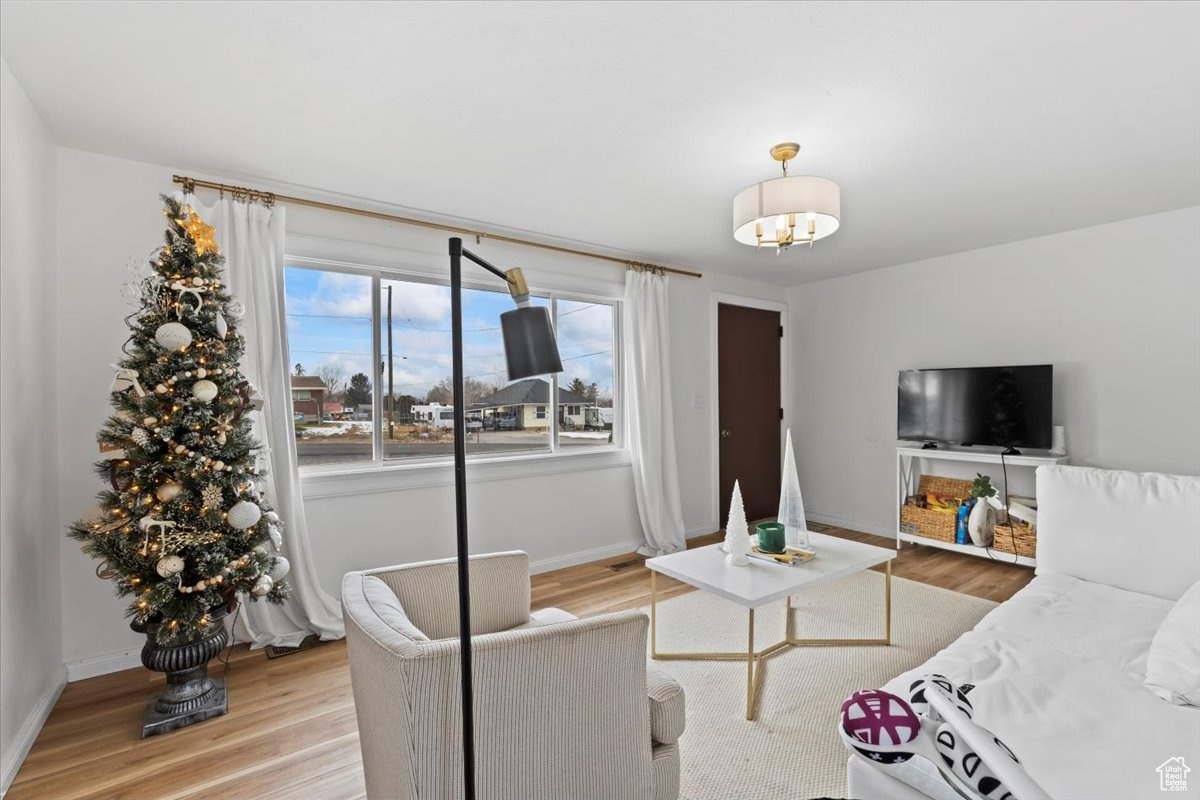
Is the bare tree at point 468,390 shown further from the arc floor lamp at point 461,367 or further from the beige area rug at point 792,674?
the arc floor lamp at point 461,367

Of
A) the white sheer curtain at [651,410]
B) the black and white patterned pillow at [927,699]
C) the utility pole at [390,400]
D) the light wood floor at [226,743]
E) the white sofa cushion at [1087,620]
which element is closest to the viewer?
the black and white patterned pillow at [927,699]

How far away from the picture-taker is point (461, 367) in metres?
1.08

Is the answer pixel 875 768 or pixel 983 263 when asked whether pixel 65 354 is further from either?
pixel 983 263

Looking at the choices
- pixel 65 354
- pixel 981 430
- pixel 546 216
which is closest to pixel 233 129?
pixel 65 354

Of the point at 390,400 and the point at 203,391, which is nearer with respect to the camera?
the point at 203,391

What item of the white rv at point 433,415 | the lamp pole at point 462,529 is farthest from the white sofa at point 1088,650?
the white rv at point 433,415

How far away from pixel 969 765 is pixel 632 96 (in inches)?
86.0

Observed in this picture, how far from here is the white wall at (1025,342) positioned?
137 inches

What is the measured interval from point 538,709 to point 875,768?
71cm

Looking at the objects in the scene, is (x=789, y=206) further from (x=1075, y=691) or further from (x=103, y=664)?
(x=103, y=664)

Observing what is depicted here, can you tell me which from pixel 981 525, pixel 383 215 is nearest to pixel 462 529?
pixel 383 215

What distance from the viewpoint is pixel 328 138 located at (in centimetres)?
244

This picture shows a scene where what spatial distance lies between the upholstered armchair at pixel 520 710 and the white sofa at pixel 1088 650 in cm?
53

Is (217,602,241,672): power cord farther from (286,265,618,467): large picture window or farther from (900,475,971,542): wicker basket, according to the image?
(900,475,971,542): wicker basket
